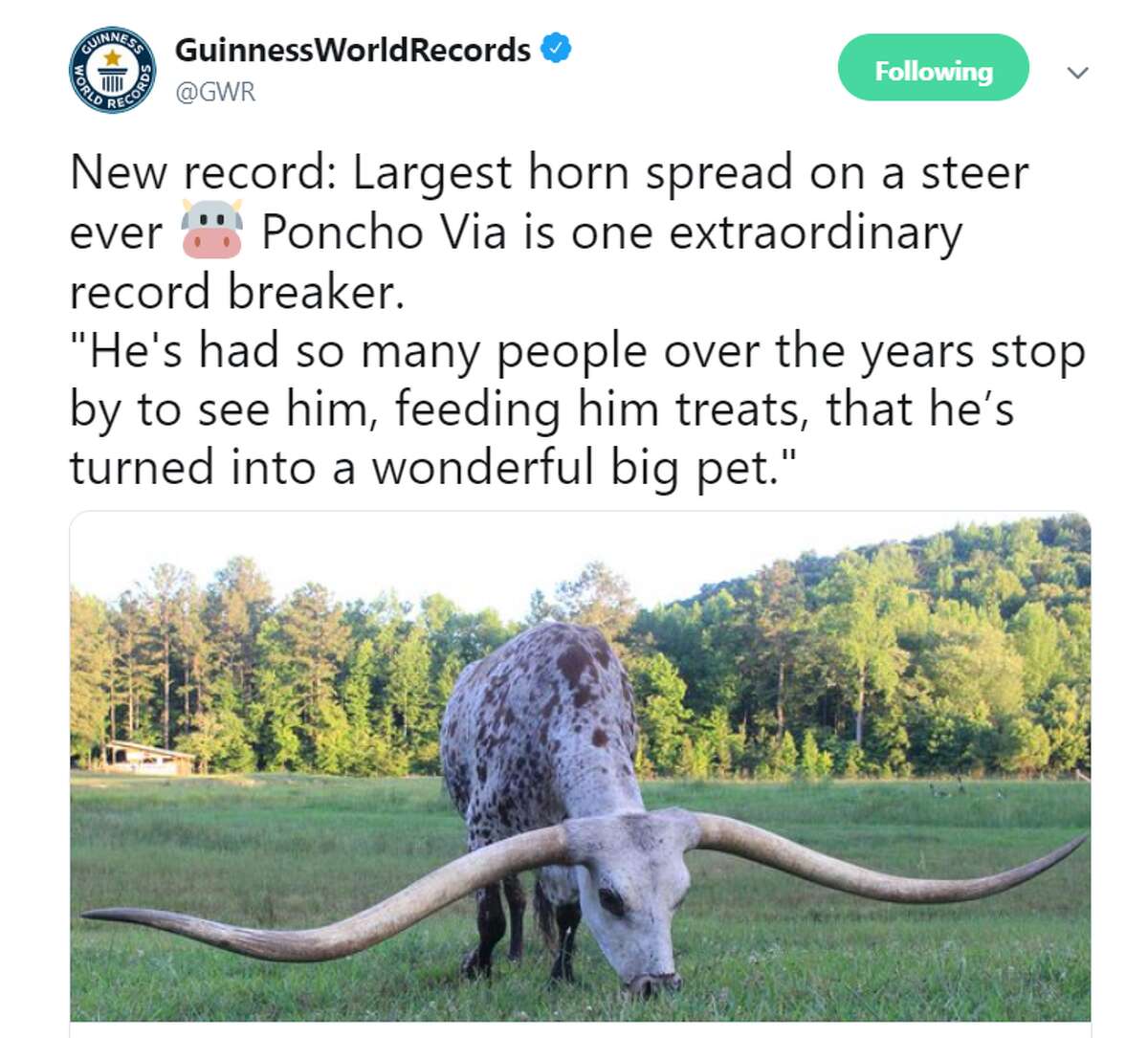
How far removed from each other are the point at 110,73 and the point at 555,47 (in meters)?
2.55

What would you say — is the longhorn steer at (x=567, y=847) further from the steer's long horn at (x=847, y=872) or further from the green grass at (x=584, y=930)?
the green grass at (x=584, y=930)

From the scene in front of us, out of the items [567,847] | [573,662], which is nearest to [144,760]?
[573,662]

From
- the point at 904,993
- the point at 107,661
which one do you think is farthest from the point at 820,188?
the point at 107,661

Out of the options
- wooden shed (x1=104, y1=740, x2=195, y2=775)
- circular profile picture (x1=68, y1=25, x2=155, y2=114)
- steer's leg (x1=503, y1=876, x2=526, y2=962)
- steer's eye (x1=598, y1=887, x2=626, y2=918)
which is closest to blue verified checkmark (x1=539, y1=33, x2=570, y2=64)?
circular profile picture (x1=68, y1=25, x2=155, y2=114)

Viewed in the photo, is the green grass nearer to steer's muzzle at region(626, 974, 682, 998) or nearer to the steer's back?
steer's muzzle at region(626, 974, 682, 998)

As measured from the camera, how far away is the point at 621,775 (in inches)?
290

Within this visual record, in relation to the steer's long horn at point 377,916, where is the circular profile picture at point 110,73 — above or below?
above

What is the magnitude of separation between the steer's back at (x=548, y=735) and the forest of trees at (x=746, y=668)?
2.41 metres

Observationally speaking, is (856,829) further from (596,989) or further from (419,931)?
(596,989)

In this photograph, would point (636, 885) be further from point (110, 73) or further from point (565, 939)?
point (110, 73)

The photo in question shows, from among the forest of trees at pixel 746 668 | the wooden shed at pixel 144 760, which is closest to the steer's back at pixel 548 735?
the forest of trees at pixel 746 668

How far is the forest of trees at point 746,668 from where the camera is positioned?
11383 mm

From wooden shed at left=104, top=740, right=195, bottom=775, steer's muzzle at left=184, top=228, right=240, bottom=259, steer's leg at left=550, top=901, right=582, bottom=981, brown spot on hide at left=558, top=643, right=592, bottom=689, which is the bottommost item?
steer's leg at left=550, top=901, right=582, bottom=981

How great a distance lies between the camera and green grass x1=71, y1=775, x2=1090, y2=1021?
7.02 meters
